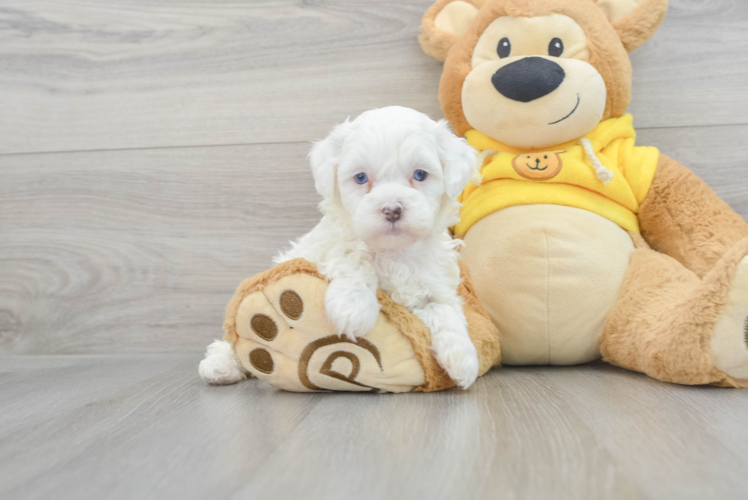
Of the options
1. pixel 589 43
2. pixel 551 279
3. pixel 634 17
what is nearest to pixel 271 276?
pixel 551 279

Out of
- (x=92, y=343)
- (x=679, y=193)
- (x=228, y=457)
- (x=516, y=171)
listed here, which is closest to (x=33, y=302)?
(x=92, y=343)

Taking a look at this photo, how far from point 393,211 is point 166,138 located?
0.88 meters

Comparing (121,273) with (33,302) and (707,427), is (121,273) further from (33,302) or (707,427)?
(707,427)

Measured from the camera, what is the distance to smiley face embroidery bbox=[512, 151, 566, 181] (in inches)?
43.0

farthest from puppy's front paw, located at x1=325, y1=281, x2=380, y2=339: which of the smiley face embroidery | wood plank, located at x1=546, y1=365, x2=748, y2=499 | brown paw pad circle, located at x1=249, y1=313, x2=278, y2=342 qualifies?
the smiley face embroidery

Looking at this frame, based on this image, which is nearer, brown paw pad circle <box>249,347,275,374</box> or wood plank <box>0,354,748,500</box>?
wood plank <box>0,354,748,500</box>

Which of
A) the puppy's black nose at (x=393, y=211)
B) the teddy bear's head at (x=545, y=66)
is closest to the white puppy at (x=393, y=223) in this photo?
the puppy's black nose at (x=393, y=211)

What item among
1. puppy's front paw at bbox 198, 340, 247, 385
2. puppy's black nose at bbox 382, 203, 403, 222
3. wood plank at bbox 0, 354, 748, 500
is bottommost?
puppy's front paw at bbox 198, 340, 247, 385

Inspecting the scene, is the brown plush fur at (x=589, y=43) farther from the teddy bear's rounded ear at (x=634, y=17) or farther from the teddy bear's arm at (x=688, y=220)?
the teddy bear's arm at (x=688, y=220)

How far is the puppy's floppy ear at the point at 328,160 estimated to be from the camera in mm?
894

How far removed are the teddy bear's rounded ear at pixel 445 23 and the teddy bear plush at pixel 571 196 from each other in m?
0.06

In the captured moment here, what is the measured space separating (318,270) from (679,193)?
0.75 metres

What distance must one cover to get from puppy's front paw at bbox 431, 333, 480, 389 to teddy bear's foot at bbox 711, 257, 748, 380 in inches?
14.8

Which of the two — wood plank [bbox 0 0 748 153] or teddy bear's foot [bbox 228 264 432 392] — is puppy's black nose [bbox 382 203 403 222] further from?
wood plank [bbox 0 0 748 153]
